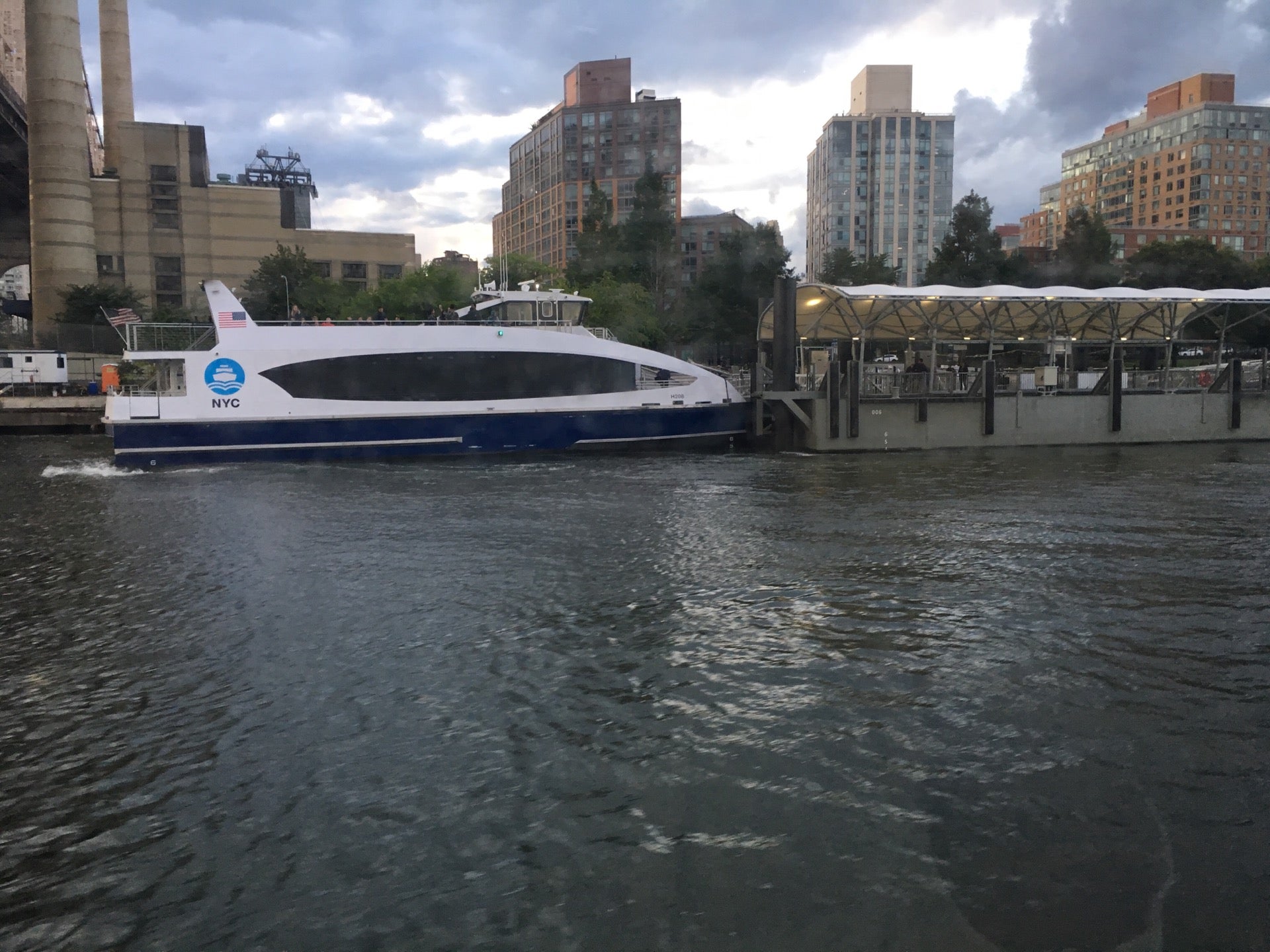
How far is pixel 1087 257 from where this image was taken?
62125 millimetres

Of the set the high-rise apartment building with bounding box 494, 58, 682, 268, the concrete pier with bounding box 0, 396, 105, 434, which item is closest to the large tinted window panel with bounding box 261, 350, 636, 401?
the concrete pier with bounding box 0, 396, 105, 434

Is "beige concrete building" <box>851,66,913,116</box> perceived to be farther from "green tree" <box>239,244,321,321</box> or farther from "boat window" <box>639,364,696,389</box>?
"boat window" <box>639,364,696,389</box>

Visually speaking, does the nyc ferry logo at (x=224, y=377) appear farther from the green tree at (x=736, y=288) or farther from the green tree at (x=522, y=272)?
the green tree at (x=736, y=288)

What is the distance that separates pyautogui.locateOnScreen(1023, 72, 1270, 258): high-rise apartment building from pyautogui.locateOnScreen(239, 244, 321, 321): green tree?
306ft

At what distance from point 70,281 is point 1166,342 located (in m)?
66.2

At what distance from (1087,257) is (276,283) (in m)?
54.1

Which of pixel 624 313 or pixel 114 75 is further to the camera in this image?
pixel 114 75

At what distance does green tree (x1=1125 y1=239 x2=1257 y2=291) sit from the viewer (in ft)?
202

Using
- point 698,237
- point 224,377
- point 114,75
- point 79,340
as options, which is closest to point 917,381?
point 224,377

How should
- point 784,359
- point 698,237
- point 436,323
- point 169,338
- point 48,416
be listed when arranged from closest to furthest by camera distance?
point 169,338, point 436,323, point 784,359, point 48,416, point 698,237

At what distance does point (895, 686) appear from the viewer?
760 cm

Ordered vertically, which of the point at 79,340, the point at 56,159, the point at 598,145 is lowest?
the point at 79,340

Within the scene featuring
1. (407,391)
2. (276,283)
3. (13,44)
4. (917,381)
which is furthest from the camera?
(13,44)

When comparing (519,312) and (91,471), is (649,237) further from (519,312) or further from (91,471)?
(91,471)
